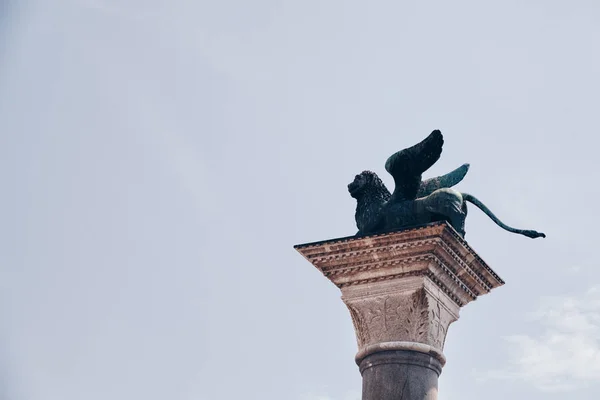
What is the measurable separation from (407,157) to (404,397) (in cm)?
310

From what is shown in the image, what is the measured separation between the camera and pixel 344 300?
47.5 feet

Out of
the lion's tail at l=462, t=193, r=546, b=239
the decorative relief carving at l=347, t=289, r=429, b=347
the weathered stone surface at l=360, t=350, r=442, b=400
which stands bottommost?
the weathered stone surface at l=360, t=350, r=442, b=400

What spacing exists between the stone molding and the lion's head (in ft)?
3.00

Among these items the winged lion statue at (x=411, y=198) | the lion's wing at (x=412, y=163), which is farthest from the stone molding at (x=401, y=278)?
the lion's wing at (x=412, y=163)

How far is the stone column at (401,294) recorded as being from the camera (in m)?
13.6

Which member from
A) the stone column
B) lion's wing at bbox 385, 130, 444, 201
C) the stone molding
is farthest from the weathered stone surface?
lion's wing at bbox 385, 130, 444, 201

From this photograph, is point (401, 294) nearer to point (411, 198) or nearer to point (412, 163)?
point (411, 198)

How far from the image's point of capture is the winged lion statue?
1438 centimetres

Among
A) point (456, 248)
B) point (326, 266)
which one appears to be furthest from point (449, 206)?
point (326, 266)

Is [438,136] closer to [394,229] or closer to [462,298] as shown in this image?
[394,229]

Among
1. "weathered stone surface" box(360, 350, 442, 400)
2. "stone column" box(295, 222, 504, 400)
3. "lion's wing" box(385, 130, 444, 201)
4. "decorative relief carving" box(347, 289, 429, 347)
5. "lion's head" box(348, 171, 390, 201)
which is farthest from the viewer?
"lion's head" box(348, 171, 390, 201)

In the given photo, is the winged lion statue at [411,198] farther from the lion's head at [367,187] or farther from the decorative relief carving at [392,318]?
the decorative relief carving at [392,318]

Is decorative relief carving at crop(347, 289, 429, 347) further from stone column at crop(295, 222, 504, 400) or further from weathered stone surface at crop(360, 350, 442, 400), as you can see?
weathered stone surface at crop(360, 350, 442, 400)

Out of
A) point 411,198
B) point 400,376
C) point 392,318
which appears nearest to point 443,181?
point 411,198
